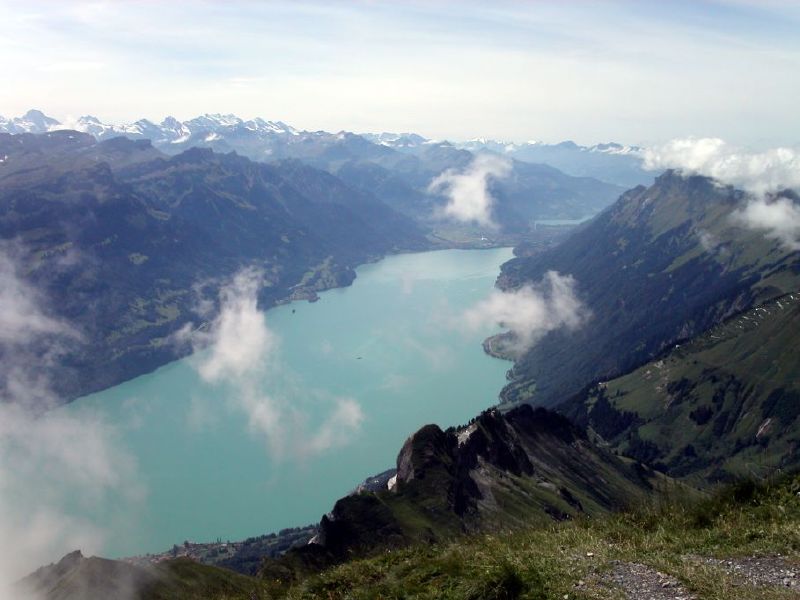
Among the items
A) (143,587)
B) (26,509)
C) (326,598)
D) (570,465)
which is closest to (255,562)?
(570,465)

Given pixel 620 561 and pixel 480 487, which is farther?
pixel 480 487

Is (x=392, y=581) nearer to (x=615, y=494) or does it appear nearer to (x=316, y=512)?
(x=615, y=494)

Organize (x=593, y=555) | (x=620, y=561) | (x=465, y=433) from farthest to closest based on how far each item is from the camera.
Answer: (x=465, y=433), (x=593, y=555), (x=620, y=561)

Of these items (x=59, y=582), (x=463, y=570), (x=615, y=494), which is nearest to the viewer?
(x=463, y=570)

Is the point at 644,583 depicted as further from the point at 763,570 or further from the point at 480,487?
the point at 480,487

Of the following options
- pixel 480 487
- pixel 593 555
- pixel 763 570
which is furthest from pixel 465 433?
pixel 763 570

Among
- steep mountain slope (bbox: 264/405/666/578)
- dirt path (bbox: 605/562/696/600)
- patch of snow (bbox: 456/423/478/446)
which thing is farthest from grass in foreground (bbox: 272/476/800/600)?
patch of snow (bbox: 456/423/478/446)

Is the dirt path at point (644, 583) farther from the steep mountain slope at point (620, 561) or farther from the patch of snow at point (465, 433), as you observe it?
the patch of snow at point (465, 433)
